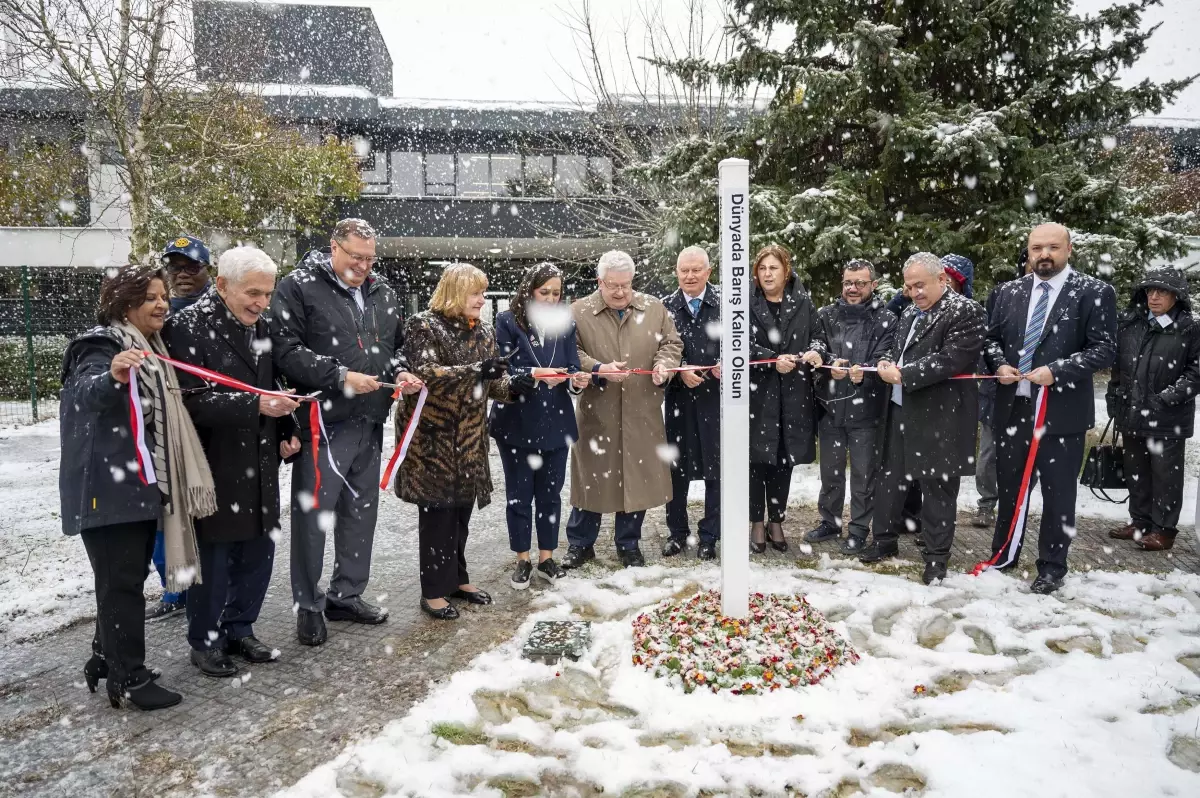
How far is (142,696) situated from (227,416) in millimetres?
1233

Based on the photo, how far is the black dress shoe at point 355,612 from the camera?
14.2ft

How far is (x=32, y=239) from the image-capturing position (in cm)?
2045

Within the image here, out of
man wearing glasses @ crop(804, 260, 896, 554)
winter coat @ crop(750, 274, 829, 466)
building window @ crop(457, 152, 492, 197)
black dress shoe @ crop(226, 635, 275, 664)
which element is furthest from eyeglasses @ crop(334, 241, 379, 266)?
building window @ crop(457, 152, 492, 197)

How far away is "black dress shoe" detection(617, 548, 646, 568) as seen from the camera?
5230 mm

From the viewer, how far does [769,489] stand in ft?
18.5

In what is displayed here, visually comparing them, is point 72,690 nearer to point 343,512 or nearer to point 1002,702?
point 343,512

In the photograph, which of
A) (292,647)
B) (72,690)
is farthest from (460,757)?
(72,690)

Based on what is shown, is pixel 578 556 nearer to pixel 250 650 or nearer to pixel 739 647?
pixel 739 647

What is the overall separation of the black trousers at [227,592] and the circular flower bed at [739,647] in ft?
6.26

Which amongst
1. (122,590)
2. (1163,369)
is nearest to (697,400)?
(1163,369)

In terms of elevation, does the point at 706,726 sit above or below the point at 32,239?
below

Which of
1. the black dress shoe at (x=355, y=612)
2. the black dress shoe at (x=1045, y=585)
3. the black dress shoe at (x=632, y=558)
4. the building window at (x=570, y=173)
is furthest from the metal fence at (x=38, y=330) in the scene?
the black dress shoe at (x=1045, y=585)

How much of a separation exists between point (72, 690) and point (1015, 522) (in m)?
5.21

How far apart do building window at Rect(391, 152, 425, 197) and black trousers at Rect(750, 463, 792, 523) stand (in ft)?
68.2
